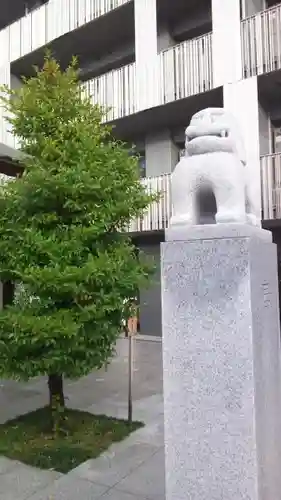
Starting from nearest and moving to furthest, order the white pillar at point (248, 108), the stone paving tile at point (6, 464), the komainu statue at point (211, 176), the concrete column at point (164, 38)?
the komainu statue at point (211, 176), the stone paving tile at point (6, 464), the white pillar at point (248, 108), the concrete column at point (164, 38)

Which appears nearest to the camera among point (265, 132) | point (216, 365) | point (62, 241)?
point (216, 365)

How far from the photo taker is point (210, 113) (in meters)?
2.93

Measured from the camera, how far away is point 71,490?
3.94 meters

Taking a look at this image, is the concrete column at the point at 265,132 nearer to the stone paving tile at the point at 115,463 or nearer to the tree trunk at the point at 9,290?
the tree trunk at the point at 9,290

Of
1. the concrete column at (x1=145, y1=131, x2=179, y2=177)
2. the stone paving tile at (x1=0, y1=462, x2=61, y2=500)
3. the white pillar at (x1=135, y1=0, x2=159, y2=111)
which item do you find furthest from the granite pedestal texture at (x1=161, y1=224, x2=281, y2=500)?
the concrete column at (x1=145, y1=131, x2=179, y2=177)

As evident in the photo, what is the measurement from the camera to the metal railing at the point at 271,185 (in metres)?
9.21

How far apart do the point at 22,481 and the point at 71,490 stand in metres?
0.53

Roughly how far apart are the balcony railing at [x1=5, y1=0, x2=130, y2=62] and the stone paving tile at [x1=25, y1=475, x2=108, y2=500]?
11488mm

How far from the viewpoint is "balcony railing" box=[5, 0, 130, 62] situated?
12.1 meters

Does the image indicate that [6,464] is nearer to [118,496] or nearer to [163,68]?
[118,496]

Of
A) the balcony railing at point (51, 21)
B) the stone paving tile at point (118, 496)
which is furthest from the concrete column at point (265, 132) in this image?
the stone paving tile at point (118, 496)

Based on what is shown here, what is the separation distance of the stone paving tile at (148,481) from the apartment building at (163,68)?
395 centimetres

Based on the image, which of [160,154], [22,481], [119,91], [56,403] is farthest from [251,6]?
[22,481]

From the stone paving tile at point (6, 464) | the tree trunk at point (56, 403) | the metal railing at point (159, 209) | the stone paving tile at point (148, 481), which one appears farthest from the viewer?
the metal railing at point (159, 209)
